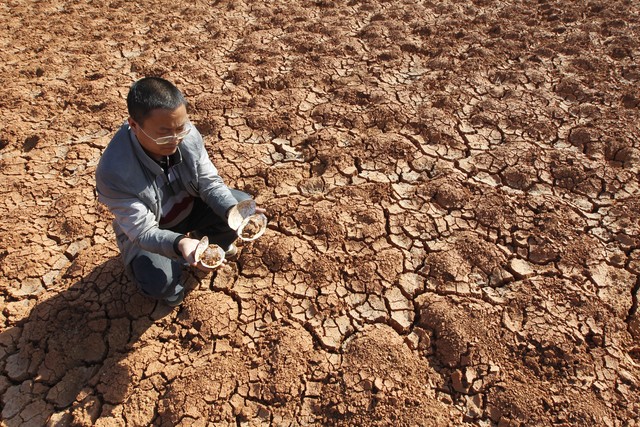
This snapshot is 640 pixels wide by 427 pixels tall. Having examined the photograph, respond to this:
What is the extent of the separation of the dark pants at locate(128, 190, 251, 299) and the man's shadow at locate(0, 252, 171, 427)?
0.23 metres

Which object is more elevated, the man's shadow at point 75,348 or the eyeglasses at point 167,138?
the eyeglasses at point 167,138

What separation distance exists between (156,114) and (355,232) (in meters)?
1.38

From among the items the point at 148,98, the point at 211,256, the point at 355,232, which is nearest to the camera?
the point at 148,98

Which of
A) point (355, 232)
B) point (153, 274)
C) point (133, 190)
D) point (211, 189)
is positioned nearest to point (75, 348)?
point (153, 274)

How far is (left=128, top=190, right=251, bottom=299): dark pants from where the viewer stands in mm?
Answer: 2225

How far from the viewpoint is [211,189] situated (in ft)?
7.71

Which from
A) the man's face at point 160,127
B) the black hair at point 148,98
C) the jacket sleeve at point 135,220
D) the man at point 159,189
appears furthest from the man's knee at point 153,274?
the black hair at point 148,98

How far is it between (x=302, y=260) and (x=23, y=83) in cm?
325

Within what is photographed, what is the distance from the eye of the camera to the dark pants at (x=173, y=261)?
7.30ft

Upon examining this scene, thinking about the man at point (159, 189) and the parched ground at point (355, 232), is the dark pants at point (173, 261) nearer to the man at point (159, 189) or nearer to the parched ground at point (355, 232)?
the man at point (159, 189)

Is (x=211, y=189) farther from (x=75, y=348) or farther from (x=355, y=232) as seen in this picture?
(x=75, y=348)

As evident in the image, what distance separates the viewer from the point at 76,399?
2.13 metres

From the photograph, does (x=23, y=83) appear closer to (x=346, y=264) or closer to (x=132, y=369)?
(x=132, y=369)

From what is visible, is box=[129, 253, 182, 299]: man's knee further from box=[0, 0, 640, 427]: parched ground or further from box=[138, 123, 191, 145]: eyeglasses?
box=[138, 123, 191, 145]: eyeglasses
